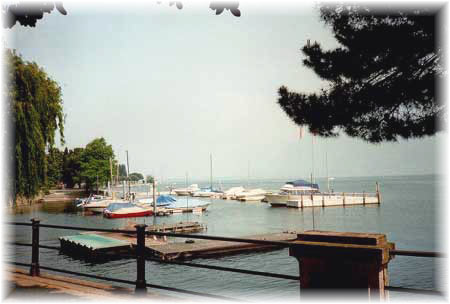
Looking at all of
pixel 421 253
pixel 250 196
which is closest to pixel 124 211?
pixel 421 253

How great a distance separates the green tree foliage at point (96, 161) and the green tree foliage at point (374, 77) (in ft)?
314

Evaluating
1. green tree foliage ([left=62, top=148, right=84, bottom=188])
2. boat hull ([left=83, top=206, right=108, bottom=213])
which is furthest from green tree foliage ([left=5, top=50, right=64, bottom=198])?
green tree foliage ([left=62, top=148, right=84, bottom=188])

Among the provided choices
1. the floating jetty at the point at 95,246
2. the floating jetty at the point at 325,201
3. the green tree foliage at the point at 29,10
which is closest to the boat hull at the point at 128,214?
the floating jetty at the point at 95,246

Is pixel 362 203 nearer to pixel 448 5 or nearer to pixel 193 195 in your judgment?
pixel 193 195

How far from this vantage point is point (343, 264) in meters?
4.00

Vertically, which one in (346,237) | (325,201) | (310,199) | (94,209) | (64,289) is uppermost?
(346,237)

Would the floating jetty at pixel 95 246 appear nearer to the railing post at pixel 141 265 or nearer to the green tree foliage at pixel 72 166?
the railing post at pixel 141 265

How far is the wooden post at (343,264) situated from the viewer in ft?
12.7

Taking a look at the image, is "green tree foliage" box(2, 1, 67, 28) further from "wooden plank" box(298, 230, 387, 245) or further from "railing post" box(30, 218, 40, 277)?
"wooden plank" box(298, 230, 387, 245)

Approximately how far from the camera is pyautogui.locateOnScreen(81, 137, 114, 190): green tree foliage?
322 ft

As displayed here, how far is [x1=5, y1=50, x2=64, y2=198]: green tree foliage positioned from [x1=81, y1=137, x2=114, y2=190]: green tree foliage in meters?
84.9

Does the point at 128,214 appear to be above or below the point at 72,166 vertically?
below

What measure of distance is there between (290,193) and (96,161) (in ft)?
161

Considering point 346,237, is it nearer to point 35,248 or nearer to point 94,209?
point 35,248
